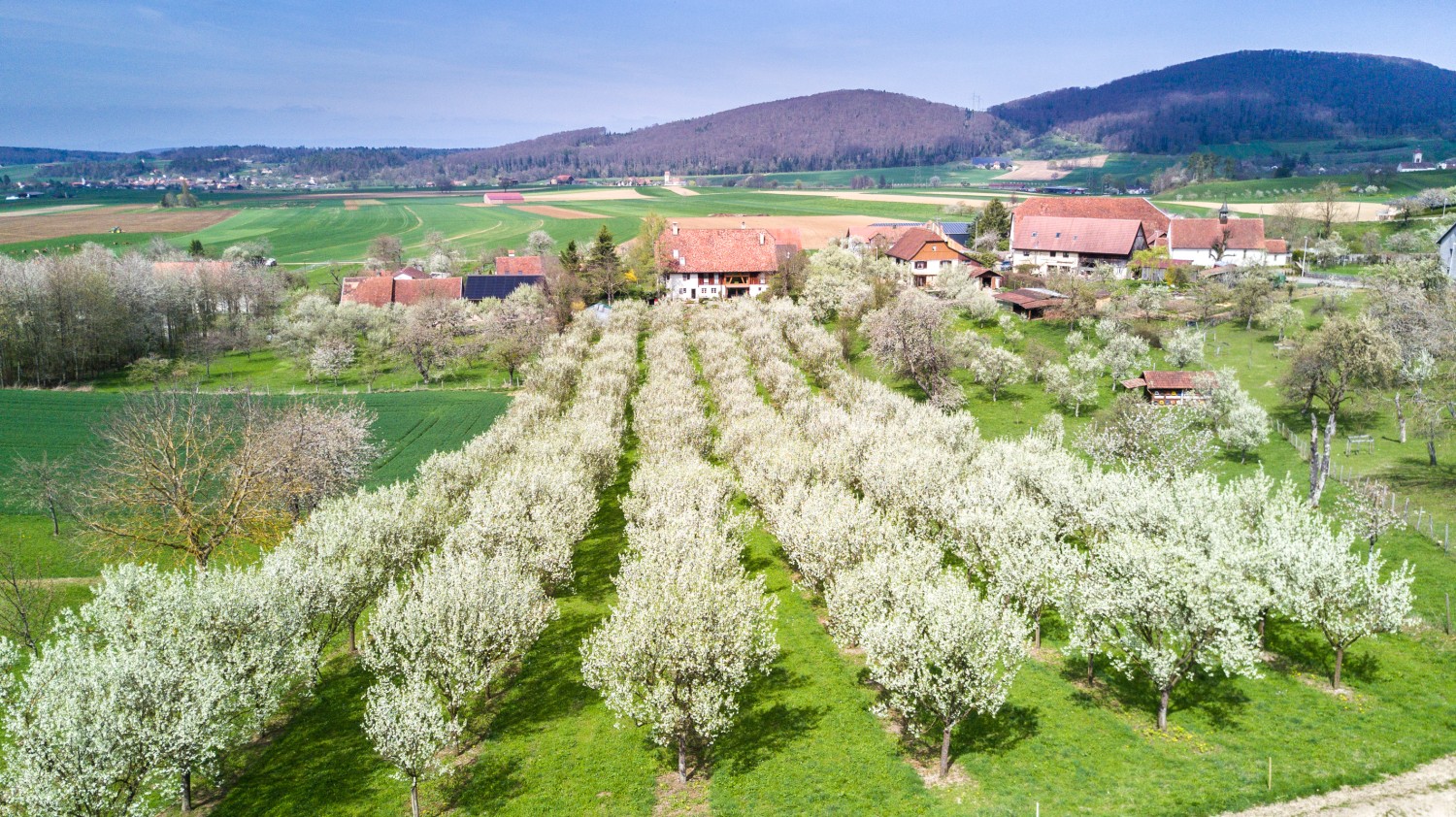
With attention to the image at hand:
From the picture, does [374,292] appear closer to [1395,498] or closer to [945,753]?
[945,753]

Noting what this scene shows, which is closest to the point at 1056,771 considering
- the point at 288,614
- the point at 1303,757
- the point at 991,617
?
the point at 991,617

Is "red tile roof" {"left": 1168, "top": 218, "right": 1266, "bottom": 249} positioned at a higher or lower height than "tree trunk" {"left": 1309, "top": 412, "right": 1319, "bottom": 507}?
higher

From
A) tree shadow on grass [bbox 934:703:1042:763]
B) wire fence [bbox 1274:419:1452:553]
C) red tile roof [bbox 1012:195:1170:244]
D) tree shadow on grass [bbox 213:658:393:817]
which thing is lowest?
tree shadow on grass [bbox 213:658:393:817]

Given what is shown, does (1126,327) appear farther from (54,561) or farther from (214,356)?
(214,356)

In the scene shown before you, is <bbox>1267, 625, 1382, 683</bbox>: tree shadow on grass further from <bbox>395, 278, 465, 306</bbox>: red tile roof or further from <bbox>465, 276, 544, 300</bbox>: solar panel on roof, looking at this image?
<bbox>395, 278, 465, 306</bbox>: red tile roof

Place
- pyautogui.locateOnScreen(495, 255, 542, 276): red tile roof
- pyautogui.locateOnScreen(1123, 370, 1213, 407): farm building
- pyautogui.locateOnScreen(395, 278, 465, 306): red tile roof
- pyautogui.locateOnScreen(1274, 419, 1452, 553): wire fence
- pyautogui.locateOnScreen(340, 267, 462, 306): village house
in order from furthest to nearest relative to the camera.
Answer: pyautogui.locateOnScreen(495, 255, 542, 276): red tile roof, pyautogui.locateOnScreen(340, 267, 462, 306): village house, pyautogui.locateOnScreen(395, 278, 465, 306): red tile roof, pyautogui.locateOnScreen(1123, 370, 1213, 407): farm building, pyautogui.locateOnScreen(1274, 419, 1452, 553): wire fence

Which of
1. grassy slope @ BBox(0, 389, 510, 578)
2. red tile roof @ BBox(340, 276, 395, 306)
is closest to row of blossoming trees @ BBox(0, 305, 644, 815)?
grassy slope @ BBox(0, 389, 510, 578)
